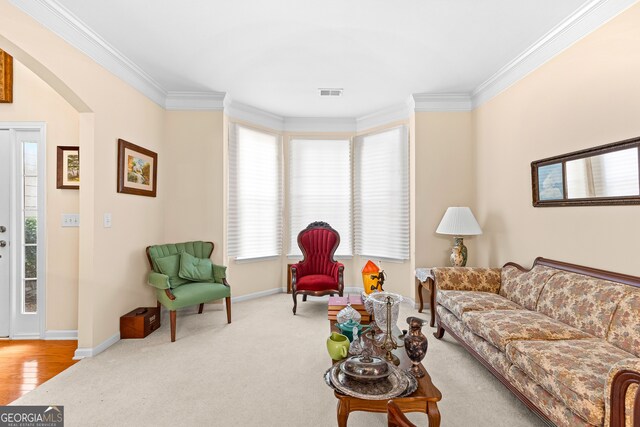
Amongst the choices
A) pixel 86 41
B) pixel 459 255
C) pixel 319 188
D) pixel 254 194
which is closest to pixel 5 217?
pixel 86 41

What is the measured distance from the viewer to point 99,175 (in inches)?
121

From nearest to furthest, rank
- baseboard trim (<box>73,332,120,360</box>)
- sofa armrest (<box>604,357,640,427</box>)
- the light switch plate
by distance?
sofa armrest (<box>604,357,640,427</box>), baseboard trim (<box>73,332,120,360</box>), the light switch plate

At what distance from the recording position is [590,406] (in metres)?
1.47

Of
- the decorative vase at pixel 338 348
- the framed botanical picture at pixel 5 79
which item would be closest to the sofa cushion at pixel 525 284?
the decorative vase at pixel 338 348

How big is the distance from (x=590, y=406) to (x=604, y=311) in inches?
38.1

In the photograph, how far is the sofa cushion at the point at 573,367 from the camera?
150cm

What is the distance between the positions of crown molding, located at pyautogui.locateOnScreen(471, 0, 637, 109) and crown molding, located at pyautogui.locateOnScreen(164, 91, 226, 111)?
3574 millimetres

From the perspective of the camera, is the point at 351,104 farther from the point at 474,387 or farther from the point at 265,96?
the point at 474,387

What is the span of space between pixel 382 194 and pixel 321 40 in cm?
260

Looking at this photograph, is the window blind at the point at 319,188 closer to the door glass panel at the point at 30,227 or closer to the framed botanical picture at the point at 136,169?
the framed botanical picture at the point at 136,169

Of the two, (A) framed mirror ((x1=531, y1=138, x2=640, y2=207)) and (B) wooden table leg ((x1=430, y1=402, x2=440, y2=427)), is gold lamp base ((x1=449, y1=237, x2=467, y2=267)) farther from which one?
(B) wooden table leg ((x1=430, y1=402, x2=440, y2=427))

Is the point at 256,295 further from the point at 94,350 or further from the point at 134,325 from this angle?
the point at 94,350

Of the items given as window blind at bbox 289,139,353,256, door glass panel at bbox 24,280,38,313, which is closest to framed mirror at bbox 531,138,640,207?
window blind at bbox 289,139,353,256

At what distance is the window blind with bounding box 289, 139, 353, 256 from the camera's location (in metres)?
5.32
